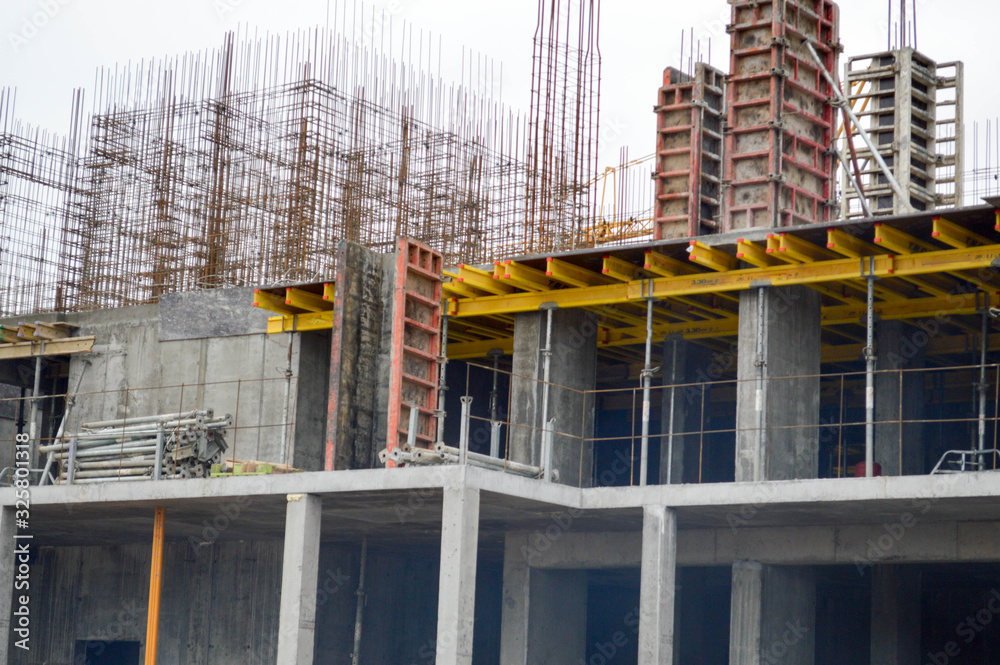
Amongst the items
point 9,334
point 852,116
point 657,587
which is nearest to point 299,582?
point 657,587

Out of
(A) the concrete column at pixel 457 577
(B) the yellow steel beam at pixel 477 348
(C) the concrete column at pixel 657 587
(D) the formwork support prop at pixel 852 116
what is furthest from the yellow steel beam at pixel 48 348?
(D) the formwork support prop at pixel 852 116

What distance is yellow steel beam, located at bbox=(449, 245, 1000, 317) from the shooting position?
17516 millimetres

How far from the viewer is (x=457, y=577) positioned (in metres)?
16.3

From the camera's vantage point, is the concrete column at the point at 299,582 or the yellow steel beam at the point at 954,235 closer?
the yellow steel beam at the point at 954,235

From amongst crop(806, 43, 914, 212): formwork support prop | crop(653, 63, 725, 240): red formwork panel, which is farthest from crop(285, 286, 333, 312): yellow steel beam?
crop(806, 43, 914, 212): formwork support prop

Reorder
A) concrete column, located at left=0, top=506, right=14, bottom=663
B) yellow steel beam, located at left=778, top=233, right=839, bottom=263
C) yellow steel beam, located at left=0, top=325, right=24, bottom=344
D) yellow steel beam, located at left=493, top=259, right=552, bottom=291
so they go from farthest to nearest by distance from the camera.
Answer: yellow steel beam, located at left=0, top=325, right=24, bottom=344, concrete column, located at left=0, top=506, right=14, bottom=663, yellow steel beam, located at left=493, top=259, right=552, bottom=291, yellow steel beam, located at left=778, top=233, right=839, bottom=263

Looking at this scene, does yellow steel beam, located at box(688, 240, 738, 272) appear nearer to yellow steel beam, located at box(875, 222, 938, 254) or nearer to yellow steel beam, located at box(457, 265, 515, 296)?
yellow steel beam, located at box(875, 222, 938, 254)

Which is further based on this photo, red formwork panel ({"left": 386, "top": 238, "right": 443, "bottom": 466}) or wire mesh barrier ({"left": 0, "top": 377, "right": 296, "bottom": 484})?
wire mesh barrier ({"left": 0, "top": 377, "right": 296, "bottom": 484})

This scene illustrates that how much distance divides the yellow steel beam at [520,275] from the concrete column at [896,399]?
512 cm

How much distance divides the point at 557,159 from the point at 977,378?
34.4 ft

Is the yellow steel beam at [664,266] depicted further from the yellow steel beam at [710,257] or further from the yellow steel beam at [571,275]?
the yellow steel beam at [571,275]

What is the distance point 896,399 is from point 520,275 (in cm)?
590

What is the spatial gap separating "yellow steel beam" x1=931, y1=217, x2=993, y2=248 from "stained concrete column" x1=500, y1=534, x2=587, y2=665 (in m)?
8.03

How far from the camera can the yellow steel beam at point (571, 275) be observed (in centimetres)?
1984
